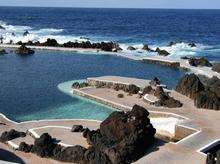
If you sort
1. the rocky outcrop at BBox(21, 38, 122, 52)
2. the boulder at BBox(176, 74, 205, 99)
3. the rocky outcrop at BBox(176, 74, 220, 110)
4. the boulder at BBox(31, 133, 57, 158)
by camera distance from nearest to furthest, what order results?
1. the boulder at BBox(31, 133, 57, 158)
2. the rocky outcrop at BBox(176, 74, 220, 110)
3. the boulder at BBox(176, 74, 205, 99)
4. the rocky outcrop at BBox(21, 38, 122, 52)

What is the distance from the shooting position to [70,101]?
49.4m

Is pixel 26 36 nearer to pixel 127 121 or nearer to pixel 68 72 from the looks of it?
pixel 68 72

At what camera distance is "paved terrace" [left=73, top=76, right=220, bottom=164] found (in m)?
32.3

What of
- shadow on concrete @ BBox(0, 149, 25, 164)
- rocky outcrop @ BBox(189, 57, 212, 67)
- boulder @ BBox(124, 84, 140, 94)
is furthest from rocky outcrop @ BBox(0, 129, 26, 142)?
rocky outcrop @ BBox(189, 57, 212, 67)

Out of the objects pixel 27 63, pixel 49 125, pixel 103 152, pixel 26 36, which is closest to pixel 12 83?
pixel 27 63

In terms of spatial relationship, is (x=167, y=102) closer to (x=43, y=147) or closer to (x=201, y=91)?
(x=201, y=91)

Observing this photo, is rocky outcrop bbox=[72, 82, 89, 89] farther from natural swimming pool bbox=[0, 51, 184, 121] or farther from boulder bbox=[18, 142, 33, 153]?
boulder bbox=[18, 142, 33, 153]

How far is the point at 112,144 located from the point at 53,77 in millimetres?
28169

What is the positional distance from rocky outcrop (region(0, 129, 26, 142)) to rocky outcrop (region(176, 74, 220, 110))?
55.5 feet

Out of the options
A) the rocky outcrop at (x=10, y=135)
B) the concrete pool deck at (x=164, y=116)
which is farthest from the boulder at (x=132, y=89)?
the rocky outcrop at (x=10, y=135)

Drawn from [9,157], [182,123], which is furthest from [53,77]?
[9,157]

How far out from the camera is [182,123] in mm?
39625

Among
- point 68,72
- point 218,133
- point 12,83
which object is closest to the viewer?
point 218,133

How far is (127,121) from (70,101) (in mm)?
15415
